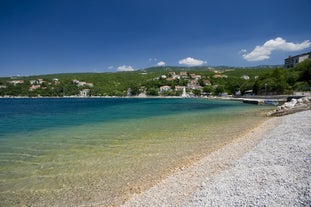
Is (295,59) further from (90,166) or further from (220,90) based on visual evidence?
(90,166)

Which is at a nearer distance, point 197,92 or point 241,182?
point 241,182

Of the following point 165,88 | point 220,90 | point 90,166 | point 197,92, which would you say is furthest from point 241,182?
point 165,88

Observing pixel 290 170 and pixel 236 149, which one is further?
pixel 236 149

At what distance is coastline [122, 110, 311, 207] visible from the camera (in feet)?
12.6

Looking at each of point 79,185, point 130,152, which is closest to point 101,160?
point 130,152

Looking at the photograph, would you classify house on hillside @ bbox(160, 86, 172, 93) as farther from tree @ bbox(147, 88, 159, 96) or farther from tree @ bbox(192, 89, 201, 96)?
tree @ bbox(192, 89, 201, 96)

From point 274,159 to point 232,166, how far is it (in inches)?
53.1

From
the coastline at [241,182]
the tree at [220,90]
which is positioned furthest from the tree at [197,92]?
the coastline at [241,182]

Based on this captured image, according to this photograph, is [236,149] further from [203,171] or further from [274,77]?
[274,77]

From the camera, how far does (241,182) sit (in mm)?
4617

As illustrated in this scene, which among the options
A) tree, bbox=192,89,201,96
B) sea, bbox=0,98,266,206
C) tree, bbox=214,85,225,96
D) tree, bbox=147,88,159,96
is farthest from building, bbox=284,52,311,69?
sea, bbox=0,98,266,206

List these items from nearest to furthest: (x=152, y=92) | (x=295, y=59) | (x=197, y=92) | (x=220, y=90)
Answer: (x=295, y=59)
(x=220, y=90)
(x=197, y=92)
(x=152, y=92)

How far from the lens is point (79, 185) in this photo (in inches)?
215

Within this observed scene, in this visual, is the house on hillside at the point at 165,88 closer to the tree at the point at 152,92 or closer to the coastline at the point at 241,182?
the tree at the point at 152,92
